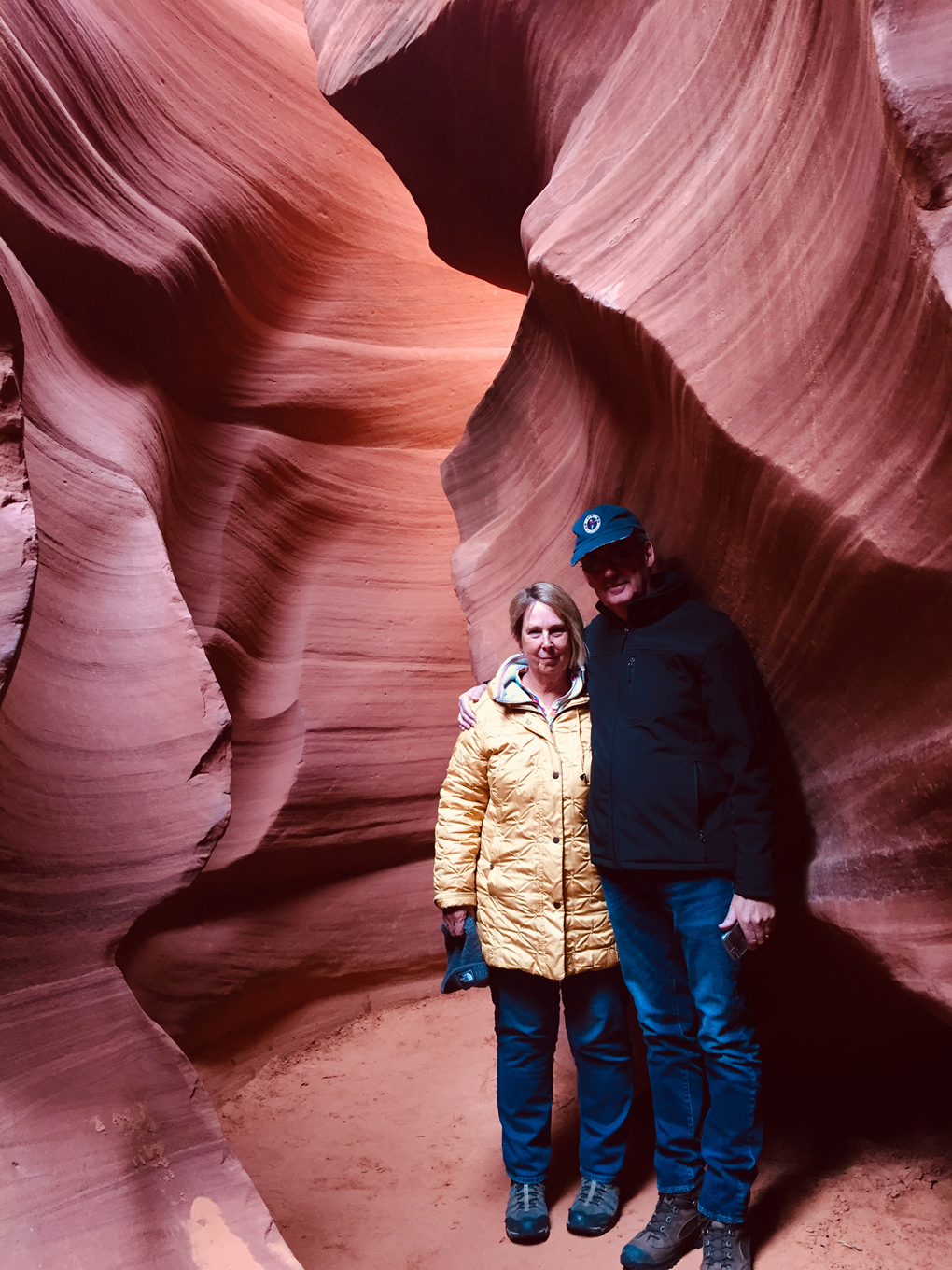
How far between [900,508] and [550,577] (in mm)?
1910

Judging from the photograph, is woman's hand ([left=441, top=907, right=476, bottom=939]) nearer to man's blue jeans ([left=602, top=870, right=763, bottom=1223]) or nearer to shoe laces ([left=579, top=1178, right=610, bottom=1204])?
man's blue jeans ([left=602, top=870, right=763, bottom=1223])

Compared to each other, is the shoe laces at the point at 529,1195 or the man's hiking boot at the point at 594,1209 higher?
the man's hiking boot at the point at 594,1209

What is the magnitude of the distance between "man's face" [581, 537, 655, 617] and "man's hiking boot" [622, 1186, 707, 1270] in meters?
1.71

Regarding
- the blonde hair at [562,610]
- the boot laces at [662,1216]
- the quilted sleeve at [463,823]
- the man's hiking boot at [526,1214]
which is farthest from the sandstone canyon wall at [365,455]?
the boot laces at [662,1216]

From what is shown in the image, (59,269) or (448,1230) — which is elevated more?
(59,269)

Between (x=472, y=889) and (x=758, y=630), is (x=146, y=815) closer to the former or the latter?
(x=472, y=889)

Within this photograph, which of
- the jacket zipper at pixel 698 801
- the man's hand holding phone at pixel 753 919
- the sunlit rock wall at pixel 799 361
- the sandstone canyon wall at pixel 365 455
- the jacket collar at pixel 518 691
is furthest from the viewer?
the jacket collar at pixel 518 691

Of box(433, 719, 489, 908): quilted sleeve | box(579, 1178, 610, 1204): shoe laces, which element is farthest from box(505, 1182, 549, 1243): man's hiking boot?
box(433, 719, 489, 908): quilted sleeve

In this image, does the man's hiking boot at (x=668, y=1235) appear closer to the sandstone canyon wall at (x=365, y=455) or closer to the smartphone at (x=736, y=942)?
the smartphone at (x=736, y=942)

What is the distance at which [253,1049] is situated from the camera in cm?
469

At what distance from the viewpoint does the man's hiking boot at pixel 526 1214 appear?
10.0 feet

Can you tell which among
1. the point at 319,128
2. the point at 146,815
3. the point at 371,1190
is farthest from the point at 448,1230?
the point at 319,128

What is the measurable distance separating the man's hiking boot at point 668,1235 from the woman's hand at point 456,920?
943 millimetres

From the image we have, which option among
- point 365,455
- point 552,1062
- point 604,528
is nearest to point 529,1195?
point 552,1062
